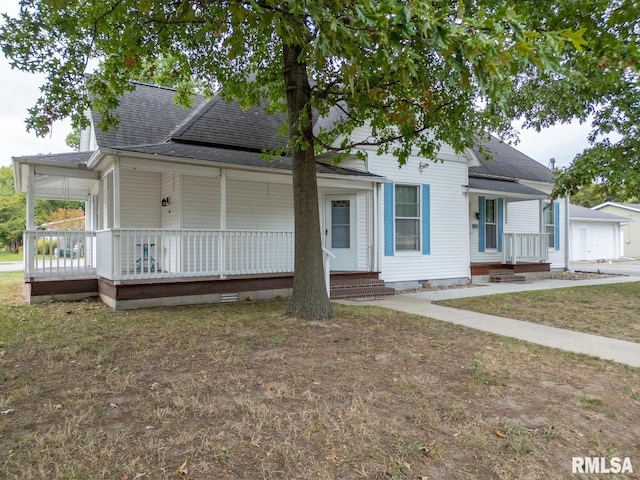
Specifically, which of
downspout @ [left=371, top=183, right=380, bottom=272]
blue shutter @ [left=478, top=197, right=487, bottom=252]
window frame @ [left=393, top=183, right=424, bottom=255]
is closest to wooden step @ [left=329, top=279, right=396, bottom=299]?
downspout @ [left=371, top=183, right=380, bottom=272]

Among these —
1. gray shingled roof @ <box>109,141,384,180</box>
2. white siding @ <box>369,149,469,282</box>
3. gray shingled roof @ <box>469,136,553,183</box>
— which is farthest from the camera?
gray shingled roof @ <box>469,136,553,183</box>

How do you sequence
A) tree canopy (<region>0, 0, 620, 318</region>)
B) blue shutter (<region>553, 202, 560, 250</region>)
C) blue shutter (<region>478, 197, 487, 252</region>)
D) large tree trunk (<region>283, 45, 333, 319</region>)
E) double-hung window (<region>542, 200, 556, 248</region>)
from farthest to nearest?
blue shutter (<region>553, 202, 560, 250</region>)
double-hung window (<region>542, 200, 556, 248</region>)
blue shutter (<region>478, 197, 487, 252</region>)
large tree trunk (<region>283, 45, 333, 319</region>)
tree canopy (<region>0, 0, 620, 318</region>)

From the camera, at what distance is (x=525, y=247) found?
13.8 meters

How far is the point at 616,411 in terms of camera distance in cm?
337

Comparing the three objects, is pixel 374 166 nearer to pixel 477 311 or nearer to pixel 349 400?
pixel 477 311

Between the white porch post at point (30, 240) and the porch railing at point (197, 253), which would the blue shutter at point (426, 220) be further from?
the white porch post at point (30, 240)

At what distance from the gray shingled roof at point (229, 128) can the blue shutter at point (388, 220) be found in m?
3.01

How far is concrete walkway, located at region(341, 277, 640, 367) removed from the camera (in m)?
5.14

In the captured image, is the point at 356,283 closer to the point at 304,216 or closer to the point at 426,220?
the point at 426,220

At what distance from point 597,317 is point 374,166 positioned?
599 centimetres

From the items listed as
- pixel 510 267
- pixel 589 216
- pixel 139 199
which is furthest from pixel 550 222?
pixel 139 199

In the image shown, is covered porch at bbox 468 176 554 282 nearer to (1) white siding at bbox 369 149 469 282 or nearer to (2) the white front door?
(1) white siding at bbox 369 149 469 282

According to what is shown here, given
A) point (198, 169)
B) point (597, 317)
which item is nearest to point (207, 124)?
point (198, 169)

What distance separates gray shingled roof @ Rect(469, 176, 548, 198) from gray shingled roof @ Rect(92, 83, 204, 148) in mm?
8826
